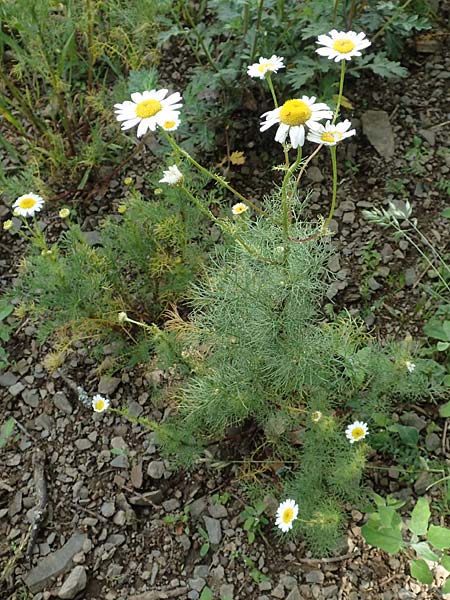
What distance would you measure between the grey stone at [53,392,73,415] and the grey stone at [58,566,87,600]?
0.54 m

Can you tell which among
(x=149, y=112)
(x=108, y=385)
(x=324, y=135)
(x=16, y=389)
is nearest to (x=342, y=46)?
(x=324, y=135)

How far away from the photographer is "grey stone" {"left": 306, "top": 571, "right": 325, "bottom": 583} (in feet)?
5.99

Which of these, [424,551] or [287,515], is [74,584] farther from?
[424,551]

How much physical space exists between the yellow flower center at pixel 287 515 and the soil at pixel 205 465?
249mm

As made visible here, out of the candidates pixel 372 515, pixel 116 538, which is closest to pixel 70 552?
pixel 116 538

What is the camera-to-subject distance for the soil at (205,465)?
1868mm

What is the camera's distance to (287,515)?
1.70 m

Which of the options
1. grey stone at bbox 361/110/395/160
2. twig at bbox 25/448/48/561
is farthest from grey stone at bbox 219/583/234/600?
grey stone at bbox 361/110/395/160

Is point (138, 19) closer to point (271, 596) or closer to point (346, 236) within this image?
point (346, 236)

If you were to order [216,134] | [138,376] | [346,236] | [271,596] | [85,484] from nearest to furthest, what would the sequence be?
[271,596] → [85,484] → [138,376] → [346,236] → [216,134]

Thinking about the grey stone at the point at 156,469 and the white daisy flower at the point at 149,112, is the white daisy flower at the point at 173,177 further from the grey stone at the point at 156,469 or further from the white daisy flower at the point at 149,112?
the grey stone at the point at 156,469

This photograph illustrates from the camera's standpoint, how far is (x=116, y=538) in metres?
1.98

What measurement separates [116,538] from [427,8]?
2417 millimetres

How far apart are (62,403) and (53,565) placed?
54 centimetres
